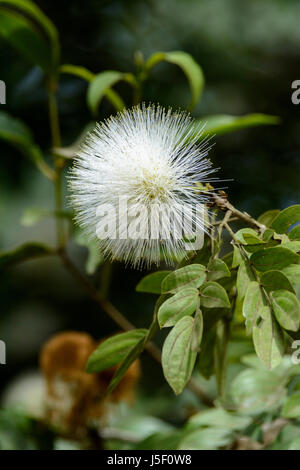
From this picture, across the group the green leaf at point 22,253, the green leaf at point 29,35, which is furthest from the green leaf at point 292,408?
the green leaf at point 29,35

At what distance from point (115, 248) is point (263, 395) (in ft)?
1.65

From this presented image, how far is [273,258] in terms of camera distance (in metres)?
0.68

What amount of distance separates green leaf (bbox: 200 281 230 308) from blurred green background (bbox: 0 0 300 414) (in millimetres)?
1318

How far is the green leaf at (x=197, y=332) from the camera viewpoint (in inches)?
25.6

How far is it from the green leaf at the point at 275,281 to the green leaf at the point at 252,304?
0.01m

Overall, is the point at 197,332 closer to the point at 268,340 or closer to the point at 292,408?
the point at 268,340

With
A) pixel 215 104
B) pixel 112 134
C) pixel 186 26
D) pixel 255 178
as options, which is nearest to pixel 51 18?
pixel 186 26

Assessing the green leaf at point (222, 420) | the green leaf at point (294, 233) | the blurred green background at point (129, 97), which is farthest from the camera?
the blurred green background at point (129, 97)

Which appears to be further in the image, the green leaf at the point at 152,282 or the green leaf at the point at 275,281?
the green leaf at the point at 152,282

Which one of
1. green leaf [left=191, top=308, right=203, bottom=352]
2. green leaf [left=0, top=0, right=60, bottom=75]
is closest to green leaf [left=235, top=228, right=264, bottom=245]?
green leaf [left=191, top=308, right=203, bottom=352]

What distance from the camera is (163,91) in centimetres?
212

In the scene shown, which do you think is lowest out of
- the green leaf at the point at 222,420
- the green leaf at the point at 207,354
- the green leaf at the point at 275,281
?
the green leaf at the point at 222,420

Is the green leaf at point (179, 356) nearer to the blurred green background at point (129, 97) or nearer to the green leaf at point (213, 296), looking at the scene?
the green leaf at point (213, 296)

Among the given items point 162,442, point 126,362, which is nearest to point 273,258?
point 126,362
